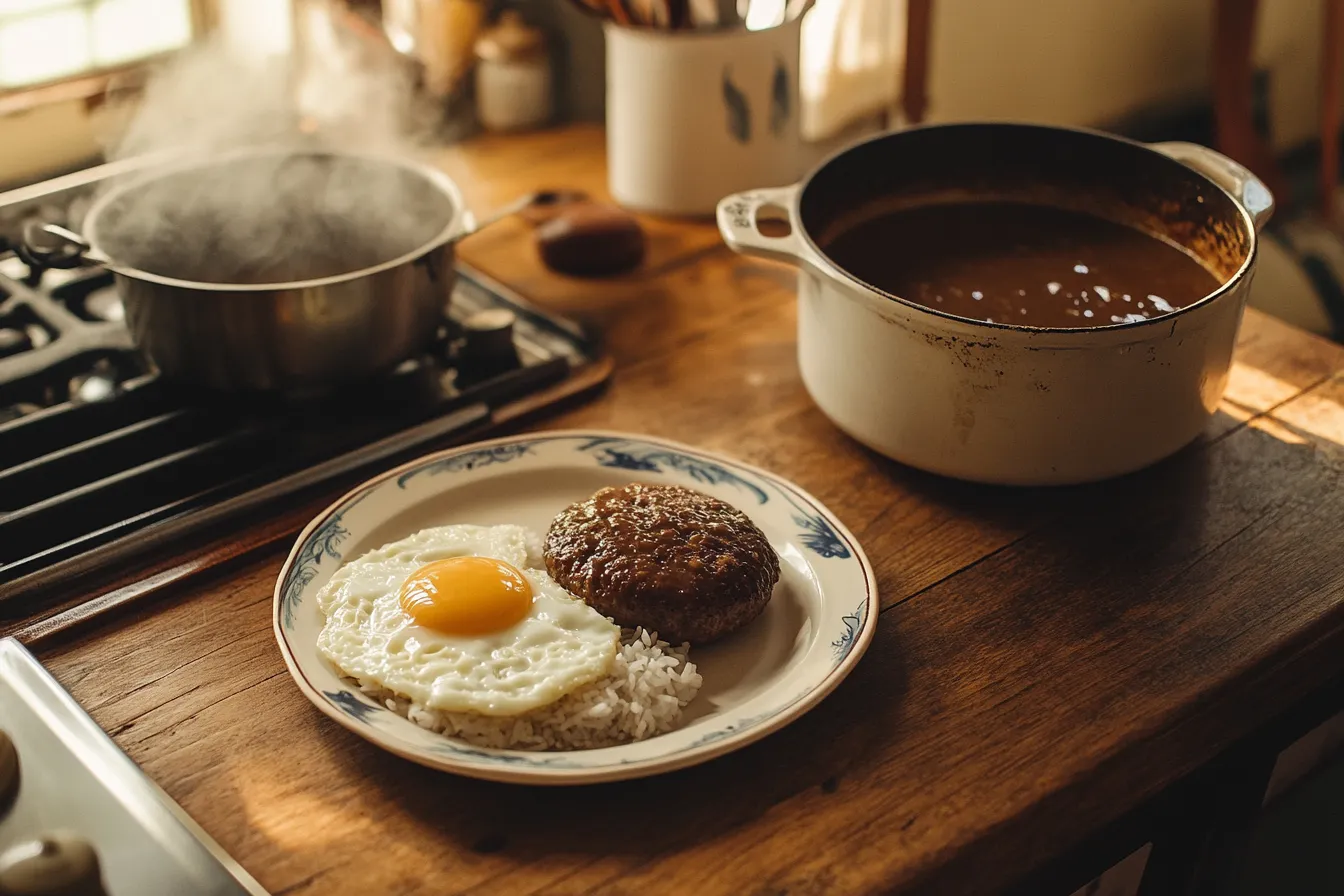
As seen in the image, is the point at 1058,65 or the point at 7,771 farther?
the point at 1058,65

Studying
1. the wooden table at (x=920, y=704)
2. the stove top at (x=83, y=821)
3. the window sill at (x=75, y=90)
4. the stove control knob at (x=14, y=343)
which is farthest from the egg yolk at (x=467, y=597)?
the window sill at (x=75, y=90)

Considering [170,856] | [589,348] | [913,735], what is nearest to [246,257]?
[589,348]

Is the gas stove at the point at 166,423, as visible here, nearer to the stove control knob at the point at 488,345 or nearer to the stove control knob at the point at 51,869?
the stove control knob at the point at 488,345

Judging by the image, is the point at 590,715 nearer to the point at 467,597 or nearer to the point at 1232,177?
the point at 467,597

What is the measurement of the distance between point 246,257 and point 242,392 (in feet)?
0.72

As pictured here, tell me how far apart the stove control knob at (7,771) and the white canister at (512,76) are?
138cm

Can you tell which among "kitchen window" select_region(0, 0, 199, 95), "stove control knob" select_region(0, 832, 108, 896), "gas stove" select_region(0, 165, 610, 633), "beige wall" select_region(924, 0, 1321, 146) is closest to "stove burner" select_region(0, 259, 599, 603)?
"gas stove" select_region(0, 165, 610, 633)

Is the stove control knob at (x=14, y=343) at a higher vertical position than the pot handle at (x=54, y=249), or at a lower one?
lower

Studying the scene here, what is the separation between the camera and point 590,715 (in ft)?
2.94

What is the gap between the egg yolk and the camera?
95 centimetres

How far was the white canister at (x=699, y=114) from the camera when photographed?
1621 mm

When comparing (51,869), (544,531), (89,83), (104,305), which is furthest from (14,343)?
(89,83)

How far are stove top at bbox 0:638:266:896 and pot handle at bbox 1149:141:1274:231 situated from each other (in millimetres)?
1048

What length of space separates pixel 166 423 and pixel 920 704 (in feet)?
2.55
